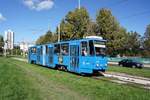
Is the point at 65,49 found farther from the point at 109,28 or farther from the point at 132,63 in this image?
the point at 109,28

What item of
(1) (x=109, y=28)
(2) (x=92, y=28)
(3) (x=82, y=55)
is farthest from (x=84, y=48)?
(1) (x=109, y=28)

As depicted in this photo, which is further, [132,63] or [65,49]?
[132,63]

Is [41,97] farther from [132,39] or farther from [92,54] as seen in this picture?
[132,39]

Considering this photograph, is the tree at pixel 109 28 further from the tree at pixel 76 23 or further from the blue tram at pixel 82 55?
the blue tram at pixel 82 55

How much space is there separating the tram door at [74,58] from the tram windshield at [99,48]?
80.2 inches

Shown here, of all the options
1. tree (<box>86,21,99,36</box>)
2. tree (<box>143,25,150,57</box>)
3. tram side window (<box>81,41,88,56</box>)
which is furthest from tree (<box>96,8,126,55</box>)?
tree (<box>143,25,150,57</box>)

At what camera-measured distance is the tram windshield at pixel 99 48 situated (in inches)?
904

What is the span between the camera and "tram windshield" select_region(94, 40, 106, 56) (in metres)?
23.0

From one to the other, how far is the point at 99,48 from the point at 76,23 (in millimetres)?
35022

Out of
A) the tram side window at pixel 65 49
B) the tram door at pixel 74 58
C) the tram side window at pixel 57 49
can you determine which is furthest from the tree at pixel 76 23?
the tram door at pixel 74 58

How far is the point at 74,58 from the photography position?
24.8m

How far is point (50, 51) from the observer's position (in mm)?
32531

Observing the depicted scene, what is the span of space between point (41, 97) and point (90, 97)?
6.92 ft

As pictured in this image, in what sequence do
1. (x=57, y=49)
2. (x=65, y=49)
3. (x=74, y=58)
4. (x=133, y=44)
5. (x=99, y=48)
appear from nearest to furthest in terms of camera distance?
(x=99, y=48), (x=74, y=58), (x=65, y=49), (x=57, y=49), (x=133, y=44)
